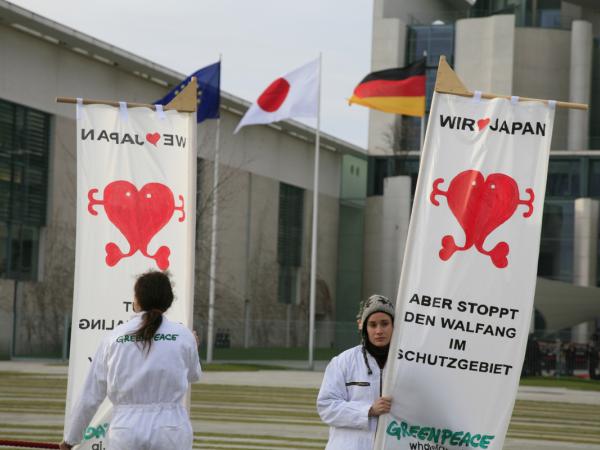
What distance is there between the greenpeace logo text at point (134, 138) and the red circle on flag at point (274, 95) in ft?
112

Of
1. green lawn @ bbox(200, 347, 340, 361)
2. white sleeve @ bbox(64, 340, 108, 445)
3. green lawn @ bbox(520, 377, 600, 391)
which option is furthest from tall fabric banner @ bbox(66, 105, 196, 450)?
green lawn @ bbox(200, 347, 340, 361)

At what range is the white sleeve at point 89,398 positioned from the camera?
753 centimetres

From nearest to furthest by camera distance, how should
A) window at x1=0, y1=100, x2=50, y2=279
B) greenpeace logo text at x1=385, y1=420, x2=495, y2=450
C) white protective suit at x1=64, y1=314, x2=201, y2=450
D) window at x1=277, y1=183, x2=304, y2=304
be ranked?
white protective suit at x1=64, y1=314, x2=201, y2=450, greenpeace logo text at x1=385, y1=420, x2=495, y2=450, window at x1=0, y1=100, x2=50, y2=279, window at x1=277, y1=183, x2=304, y2=304

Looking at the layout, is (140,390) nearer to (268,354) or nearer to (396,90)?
(396,90)

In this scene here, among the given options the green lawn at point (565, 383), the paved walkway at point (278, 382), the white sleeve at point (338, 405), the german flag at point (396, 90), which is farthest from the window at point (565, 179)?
the white sleeve at point (338, 405)

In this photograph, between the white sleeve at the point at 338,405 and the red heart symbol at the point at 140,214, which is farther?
the red heart symbol at the point at 140,214

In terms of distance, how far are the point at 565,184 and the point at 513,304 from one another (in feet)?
215

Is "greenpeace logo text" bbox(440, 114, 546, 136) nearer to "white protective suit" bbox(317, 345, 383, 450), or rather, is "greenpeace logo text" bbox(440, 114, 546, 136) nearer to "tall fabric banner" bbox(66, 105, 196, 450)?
"white protective suit" bbox(317, 345, 383, 450)

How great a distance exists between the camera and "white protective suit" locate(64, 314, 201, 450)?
7414 mm

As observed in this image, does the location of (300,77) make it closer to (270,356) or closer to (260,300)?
(270,356)

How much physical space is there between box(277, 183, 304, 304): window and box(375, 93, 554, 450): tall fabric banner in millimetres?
66556

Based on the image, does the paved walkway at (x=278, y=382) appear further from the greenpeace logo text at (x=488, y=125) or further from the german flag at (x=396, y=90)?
the greenpeace logo text at (x=488, y=125)

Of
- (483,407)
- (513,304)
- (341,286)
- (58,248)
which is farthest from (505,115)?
(341,286)

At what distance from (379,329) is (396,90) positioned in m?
36.4
